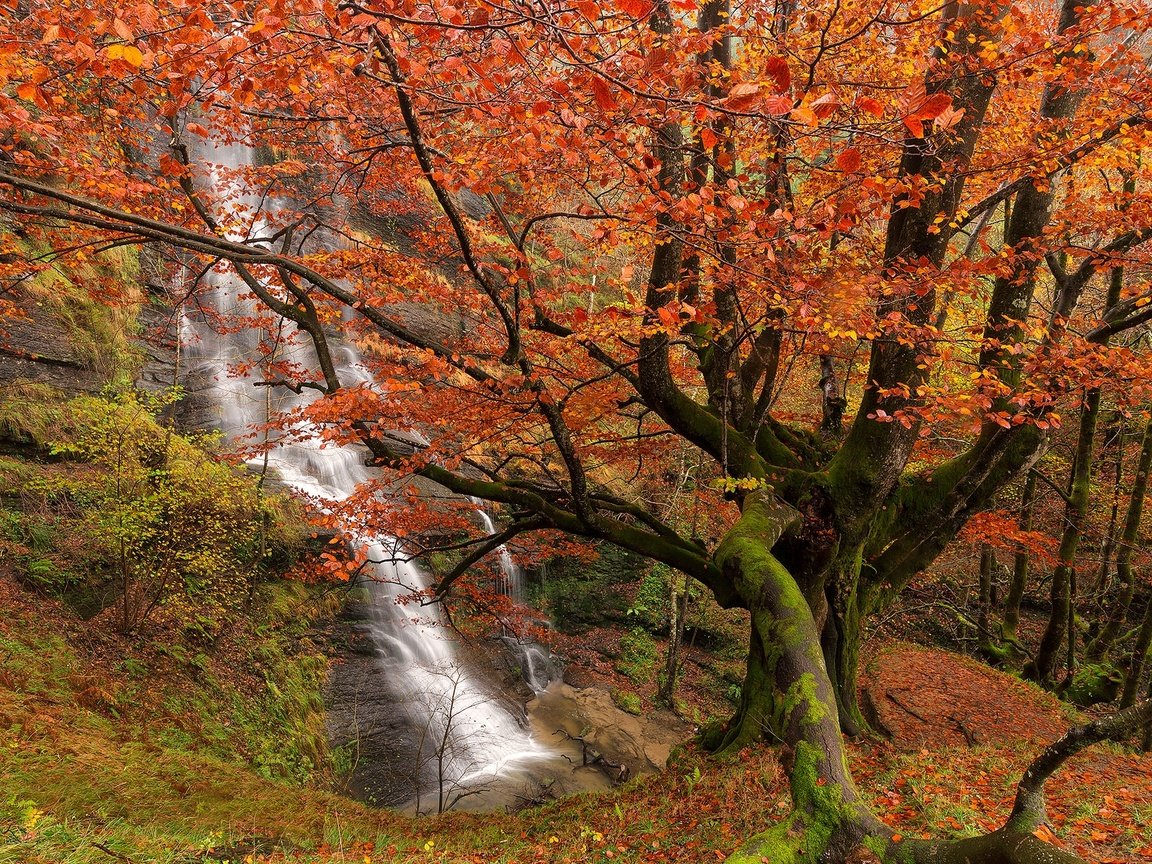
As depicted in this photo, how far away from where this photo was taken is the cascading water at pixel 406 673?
961 cm

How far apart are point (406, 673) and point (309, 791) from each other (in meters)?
4.19

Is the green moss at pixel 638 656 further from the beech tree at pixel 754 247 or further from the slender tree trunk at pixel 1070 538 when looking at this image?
the slender tree trunk at pixel 1070 538

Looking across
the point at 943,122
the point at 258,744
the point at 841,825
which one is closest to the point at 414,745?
the point at 258,744

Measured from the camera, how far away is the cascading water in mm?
9609

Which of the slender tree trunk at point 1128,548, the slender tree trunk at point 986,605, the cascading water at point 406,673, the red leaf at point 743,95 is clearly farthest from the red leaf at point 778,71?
the slender tree trunk at point 986,605

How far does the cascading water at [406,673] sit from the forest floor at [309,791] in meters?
1.67

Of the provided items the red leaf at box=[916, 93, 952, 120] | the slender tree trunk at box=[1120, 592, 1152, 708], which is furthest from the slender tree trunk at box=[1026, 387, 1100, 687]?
the red leaf at box=[916, 93, 952, 120]

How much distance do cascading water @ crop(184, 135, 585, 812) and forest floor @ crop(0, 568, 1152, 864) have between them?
1.67 m


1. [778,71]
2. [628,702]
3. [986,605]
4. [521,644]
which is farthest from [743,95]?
[986,605]

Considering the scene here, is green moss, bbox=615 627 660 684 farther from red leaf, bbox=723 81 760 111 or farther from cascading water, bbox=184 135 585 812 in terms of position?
red leaf, bbox=723 81 760 111

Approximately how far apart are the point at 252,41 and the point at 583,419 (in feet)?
21.3

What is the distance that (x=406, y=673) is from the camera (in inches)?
453

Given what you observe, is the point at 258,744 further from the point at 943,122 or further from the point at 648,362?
the point at 943,122

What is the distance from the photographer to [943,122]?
2061 mm
